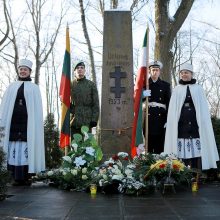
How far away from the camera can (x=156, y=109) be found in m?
8.07

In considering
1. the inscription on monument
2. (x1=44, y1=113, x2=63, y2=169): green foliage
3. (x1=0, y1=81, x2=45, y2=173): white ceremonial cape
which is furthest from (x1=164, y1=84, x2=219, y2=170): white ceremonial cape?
(x1=44, y1=113, x2=63, y2=169): green foliage

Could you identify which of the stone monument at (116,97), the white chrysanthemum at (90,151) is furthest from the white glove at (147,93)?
the white chrysanthemum at (90,151)

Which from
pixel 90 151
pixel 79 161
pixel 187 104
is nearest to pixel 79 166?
pixel 79 161

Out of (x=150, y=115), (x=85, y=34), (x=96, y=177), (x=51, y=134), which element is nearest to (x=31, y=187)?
(x=96, y=177)

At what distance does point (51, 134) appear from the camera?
10.3 metres

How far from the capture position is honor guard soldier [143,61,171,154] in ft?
26.4

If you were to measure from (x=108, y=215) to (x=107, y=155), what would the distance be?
408cm

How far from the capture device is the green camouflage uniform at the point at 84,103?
26.6 feet

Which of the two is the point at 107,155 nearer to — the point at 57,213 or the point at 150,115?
the point at 150,115

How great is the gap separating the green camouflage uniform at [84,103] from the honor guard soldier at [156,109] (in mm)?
941

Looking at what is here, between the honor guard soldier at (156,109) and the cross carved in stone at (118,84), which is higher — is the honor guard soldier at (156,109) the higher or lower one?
the lower one

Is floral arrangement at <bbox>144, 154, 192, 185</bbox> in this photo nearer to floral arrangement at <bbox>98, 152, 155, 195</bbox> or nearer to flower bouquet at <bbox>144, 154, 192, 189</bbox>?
flower bouquet at <bbox>144, 154, 192, 189</bbox>

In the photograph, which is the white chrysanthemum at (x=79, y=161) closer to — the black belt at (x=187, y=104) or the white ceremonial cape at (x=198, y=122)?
the white ceremonial cape at (x=198, y=122)

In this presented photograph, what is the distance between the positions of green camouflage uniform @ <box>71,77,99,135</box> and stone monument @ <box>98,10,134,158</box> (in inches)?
14.2
